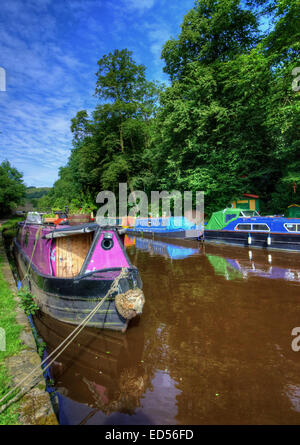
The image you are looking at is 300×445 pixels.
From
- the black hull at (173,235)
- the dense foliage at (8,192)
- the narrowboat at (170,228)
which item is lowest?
the black hull at (173,235)

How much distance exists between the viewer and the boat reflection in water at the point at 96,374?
3289 millimetres

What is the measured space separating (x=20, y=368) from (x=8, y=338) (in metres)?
0.92

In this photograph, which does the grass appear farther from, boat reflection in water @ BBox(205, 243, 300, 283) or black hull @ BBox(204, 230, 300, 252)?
black hull @ BBox(204, 230, 300, 252)

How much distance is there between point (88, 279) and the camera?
509 centimetres

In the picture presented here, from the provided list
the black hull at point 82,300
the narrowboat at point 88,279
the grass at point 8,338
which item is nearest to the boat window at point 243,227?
the narrowboat at point 88,279

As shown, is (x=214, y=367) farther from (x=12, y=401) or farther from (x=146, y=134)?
(x=146, y=134)

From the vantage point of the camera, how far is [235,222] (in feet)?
53.3

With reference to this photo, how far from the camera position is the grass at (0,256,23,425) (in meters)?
2.57

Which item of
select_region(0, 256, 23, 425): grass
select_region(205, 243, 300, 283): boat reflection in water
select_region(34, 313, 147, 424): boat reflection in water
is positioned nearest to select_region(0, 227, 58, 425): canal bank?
select_region(0, 256, 23, 425): grass

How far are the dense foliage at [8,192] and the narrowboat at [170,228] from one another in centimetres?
3354

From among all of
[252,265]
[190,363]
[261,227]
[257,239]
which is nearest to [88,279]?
[190,363]

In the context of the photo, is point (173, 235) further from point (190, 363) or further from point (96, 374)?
point (96, 374)

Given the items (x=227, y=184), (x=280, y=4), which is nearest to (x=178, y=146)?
(x=227, y=184)

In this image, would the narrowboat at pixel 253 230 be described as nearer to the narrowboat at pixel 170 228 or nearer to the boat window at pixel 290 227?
the boat window at pixel 290 227
